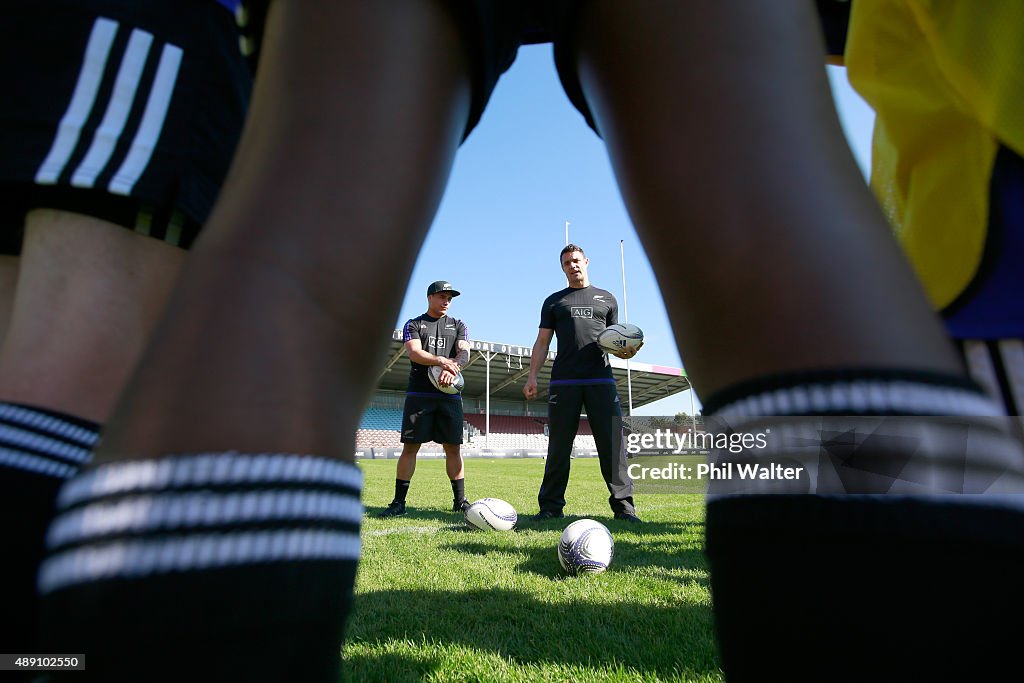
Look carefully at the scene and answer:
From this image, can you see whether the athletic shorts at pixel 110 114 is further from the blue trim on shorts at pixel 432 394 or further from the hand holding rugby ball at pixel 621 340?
the blue trim on shorts at pixel 432 394

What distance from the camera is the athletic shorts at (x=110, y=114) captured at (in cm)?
71

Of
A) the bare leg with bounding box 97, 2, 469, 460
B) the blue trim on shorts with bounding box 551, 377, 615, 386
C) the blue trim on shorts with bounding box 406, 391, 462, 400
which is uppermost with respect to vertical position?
the blue trim on shorts with bounding box 551, 377, 615, 386

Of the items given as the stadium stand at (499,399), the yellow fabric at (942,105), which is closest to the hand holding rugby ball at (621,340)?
the yellow fabric at (942,105)

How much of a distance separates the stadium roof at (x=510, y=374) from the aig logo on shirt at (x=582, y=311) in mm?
22778

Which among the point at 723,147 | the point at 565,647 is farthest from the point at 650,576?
the point at 723,147

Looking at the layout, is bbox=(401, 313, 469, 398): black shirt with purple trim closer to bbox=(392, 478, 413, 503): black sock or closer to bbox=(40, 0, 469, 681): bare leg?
bbox=(392, 478, 413, 503): black sock

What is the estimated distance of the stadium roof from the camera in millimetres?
29359

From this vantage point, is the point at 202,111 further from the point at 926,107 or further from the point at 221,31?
the point at 926,107

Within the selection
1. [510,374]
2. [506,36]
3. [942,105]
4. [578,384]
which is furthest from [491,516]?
[510,374]

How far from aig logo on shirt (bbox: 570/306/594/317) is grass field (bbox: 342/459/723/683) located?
1759mm

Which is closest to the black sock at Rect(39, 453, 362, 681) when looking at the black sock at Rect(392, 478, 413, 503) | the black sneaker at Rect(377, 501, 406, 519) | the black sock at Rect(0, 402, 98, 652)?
the black sock at Rect(0, 402, 98, 652)

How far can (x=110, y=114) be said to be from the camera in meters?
0.75

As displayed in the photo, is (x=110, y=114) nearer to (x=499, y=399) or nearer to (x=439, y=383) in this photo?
(x=439, y=383)

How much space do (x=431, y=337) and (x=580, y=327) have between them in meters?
1.47
